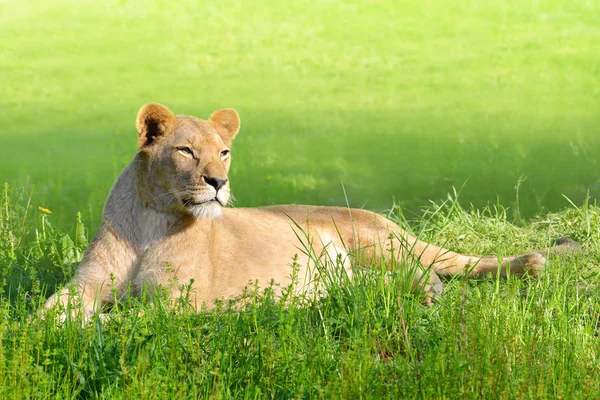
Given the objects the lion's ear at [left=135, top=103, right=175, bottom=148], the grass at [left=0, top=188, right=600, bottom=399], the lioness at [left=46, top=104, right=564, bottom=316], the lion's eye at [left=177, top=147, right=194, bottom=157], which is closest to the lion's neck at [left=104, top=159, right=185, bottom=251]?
the lioness at [left=46, top=104, right=564, bottom=316]

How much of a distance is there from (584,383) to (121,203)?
3331 millimetres

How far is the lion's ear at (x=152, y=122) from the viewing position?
6254mm

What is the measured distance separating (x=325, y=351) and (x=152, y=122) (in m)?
2.35

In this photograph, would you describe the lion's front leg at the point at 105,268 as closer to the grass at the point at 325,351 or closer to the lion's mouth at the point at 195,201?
the grass at the point at 325,351

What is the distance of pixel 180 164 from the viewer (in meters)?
6.11

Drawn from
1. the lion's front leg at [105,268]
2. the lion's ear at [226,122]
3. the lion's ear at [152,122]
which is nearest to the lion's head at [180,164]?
the lion's ear at [152,122]

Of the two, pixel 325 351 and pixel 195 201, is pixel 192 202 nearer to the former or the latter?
pixel 195 201

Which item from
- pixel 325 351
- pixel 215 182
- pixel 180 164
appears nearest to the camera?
pixel 325 351

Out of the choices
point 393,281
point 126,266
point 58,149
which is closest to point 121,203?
point 126,266

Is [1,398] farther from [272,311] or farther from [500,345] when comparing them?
[500,345]

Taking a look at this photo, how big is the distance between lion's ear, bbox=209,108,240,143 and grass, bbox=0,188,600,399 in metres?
1.45

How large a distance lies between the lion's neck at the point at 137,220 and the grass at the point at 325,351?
612 millimetres

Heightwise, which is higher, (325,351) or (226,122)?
(226,122)

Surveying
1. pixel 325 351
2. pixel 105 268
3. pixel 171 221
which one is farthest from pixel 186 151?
pixel 325 351
